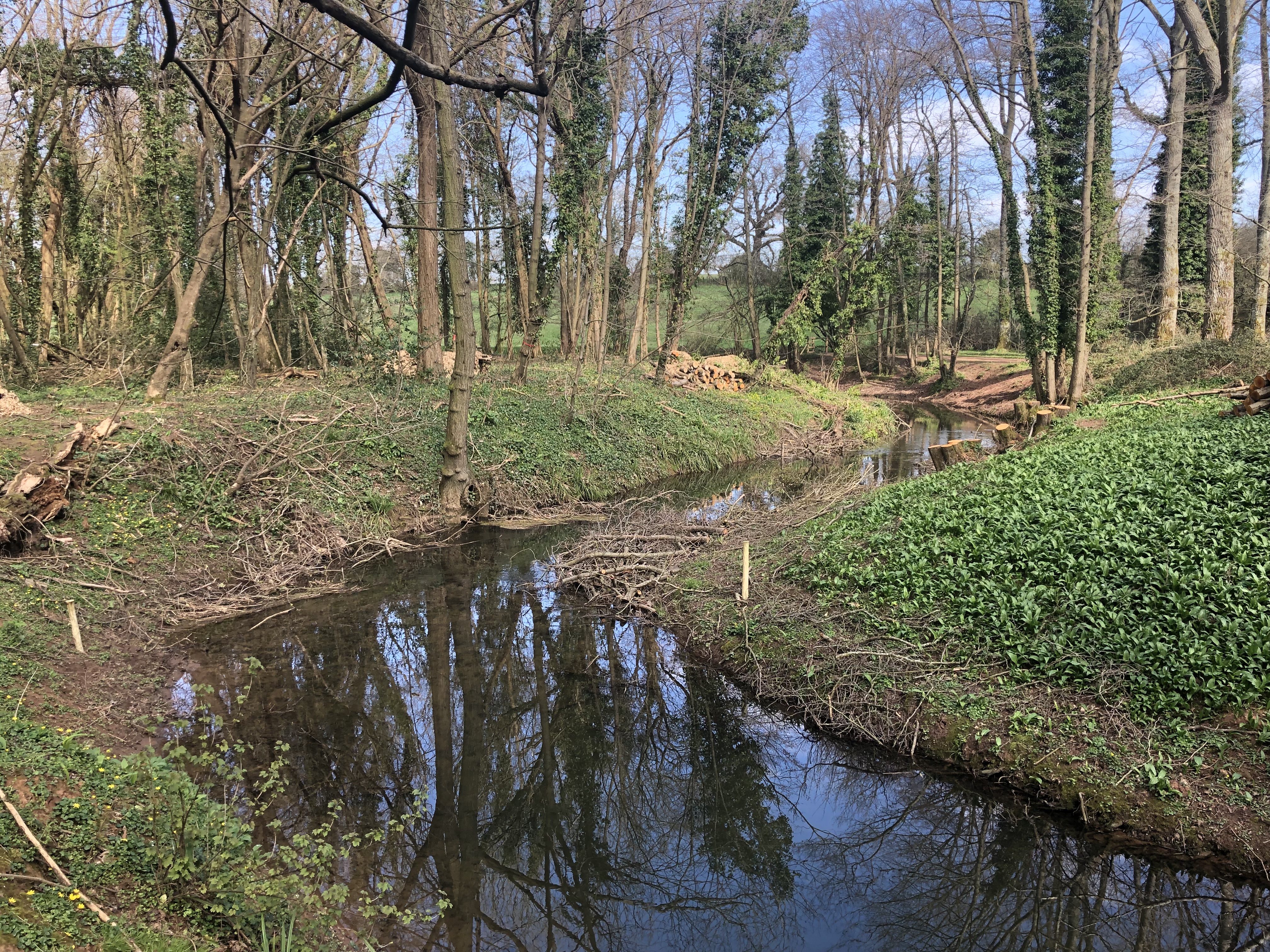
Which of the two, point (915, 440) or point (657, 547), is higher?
point (915, 440)

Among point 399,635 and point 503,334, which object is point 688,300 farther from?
point 399,635

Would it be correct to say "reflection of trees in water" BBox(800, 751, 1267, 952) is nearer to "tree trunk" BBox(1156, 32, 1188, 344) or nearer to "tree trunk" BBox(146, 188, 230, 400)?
"tree trunk" BBox(146, 188, 230, 400)

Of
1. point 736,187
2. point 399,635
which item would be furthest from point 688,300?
point 399,635

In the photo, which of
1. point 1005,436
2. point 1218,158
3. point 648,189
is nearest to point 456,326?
point 1005,436

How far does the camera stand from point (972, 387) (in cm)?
2972

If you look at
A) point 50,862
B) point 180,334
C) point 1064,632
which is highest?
point 180,334

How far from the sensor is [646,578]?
8961mm

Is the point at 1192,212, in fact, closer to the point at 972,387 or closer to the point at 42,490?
the point at 972,387

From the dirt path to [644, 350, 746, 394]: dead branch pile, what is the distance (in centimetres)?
886

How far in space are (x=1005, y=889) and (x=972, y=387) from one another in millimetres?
28297

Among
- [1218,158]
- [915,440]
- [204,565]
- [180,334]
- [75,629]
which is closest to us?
[75,629]

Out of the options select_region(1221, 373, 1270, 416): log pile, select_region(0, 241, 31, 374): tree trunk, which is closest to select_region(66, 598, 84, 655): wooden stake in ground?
select_region(0, 241, 31, 374): tree trunk

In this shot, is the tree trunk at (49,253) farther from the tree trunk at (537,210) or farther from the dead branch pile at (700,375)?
the dead branch pile at (700,375)

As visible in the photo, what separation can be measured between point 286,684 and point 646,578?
158 inches
